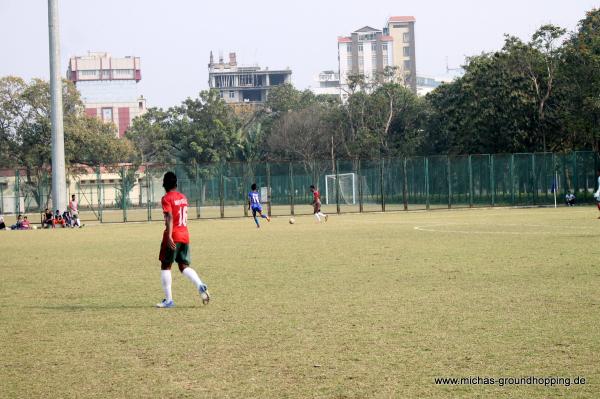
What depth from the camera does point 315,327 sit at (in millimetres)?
10898

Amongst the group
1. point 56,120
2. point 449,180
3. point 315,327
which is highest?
point 56,120

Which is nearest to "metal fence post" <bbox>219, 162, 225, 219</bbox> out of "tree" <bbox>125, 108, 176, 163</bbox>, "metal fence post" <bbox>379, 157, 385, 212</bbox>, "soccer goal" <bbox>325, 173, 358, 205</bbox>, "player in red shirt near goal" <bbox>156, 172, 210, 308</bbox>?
"soccer goal" <bbox>325, 173, 358, 205</bbox>

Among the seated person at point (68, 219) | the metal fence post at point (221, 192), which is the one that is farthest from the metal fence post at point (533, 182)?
the seated person at point (68, 219)

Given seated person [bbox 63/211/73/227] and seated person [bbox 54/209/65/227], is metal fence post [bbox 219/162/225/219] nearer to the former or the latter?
seated person [bbox 63/211/73/227]

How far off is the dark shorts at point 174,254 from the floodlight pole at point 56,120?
1414 inches

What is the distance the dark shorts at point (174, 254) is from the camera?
13.2m

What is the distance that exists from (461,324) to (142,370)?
156 inches

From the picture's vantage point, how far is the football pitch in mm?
7980

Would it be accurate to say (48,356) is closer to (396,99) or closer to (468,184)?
(468,184)

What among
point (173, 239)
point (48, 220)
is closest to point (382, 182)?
point (48, 220)

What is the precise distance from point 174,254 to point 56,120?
3720 centimetres

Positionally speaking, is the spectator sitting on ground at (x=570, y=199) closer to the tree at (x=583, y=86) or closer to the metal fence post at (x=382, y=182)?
the tree at (x=583, y=86)

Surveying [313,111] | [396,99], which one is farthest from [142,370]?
[313,111]

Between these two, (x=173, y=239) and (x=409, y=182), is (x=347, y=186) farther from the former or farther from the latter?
(x=173, y=239)
